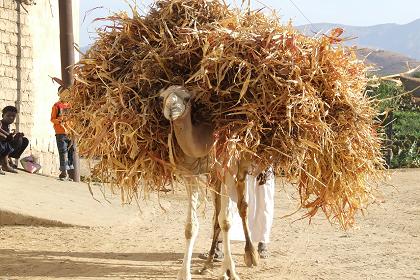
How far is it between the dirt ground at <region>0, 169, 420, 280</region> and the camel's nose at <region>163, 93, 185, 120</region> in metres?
1.08

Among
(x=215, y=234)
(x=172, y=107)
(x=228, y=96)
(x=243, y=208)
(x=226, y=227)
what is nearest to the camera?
(x=172, y=107)

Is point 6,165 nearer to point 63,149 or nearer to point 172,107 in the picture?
point 63,149

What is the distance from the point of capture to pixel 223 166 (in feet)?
15.4

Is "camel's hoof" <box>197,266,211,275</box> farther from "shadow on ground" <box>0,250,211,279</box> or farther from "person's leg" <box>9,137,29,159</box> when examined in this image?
"person's leg" <box>9,137,29,159</box>

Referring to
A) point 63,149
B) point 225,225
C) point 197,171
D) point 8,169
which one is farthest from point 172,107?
point 8,169

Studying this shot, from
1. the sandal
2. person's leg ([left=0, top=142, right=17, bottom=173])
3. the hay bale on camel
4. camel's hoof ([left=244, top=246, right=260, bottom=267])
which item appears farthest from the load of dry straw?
person's leg ([left=0, top=142, right=17, bottom=173])

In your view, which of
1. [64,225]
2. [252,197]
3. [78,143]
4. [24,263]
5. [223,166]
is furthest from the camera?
[64,225]

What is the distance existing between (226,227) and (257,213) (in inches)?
35.6

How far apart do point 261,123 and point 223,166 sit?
417 millimetres

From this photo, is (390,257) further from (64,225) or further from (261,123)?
(64,225)

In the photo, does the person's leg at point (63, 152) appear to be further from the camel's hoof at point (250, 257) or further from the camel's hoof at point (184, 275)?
the camel's hoof at point (184, 275)

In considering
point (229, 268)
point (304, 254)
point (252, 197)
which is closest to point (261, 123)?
point (229, 268)

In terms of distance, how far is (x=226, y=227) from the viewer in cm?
551

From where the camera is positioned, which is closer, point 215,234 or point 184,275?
point 184,275
